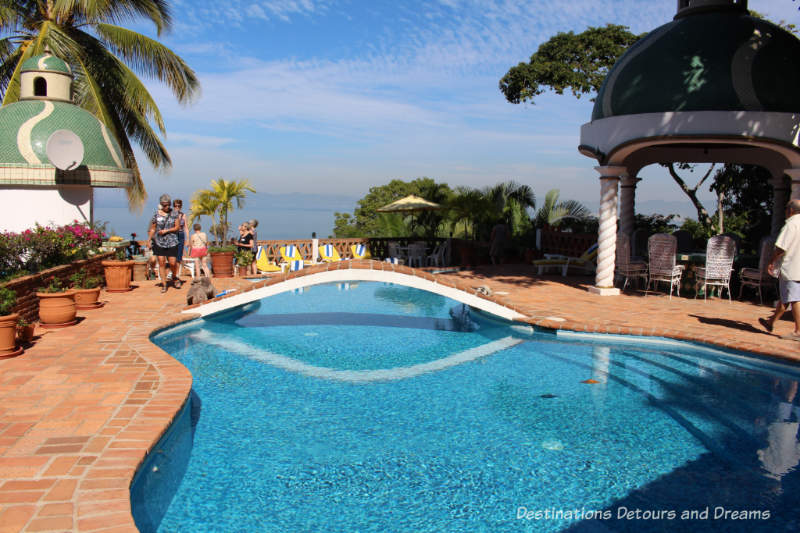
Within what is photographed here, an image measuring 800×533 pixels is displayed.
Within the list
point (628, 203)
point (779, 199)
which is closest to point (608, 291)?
point (628, 203)

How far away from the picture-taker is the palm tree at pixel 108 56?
17.6 metres

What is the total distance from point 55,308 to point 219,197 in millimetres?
11638

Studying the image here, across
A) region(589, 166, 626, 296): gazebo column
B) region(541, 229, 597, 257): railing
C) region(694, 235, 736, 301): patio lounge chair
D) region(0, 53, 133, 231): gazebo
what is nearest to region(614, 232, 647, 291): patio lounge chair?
region(589, 166, 626, 296): gazebo column

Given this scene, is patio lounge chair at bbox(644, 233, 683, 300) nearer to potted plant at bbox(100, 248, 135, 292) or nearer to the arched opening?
potted plant at bbox(100, 248, 135, 292)

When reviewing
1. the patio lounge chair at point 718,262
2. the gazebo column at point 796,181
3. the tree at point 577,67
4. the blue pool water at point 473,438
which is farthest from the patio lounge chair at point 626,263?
the tree at point 577,67

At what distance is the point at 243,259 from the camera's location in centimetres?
1612

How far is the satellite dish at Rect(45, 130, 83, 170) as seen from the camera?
12.1 metres

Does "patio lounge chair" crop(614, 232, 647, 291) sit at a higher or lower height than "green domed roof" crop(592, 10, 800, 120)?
lower

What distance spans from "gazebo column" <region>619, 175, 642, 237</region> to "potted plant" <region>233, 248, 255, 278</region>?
403 inches

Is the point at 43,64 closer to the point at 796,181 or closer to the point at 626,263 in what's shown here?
the point at 626,263

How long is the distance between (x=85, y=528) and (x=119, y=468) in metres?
0.80

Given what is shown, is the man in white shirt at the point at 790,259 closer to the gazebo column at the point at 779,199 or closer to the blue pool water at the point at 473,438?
the blue pool water at the point at 473,438

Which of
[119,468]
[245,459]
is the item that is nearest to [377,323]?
[245,459]

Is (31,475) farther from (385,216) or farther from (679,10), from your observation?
(385,216)
